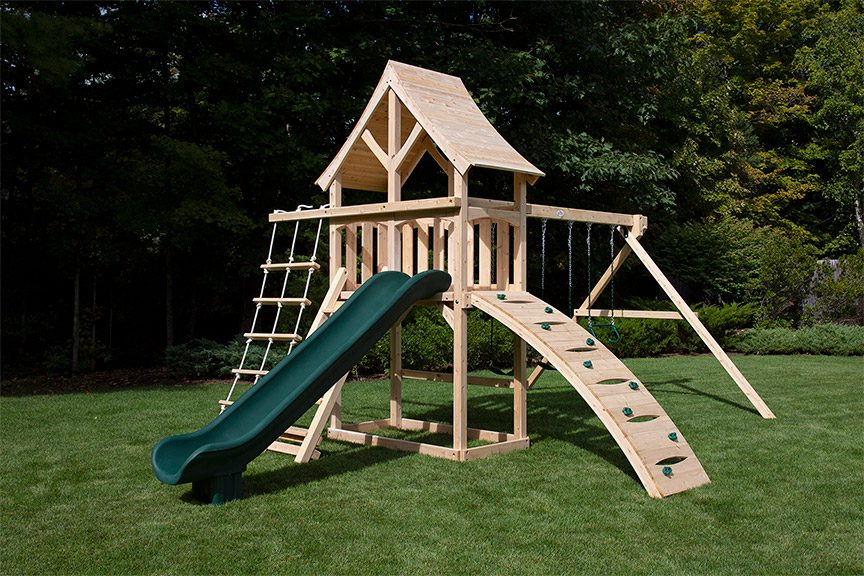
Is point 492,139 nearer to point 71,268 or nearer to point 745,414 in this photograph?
point 745,414

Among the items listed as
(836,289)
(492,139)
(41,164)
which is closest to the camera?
(492,139)

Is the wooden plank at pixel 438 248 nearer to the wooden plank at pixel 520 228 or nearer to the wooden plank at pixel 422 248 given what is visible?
the wooden plank at pixel 422 248

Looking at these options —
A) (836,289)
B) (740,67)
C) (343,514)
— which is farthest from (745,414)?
(740,67)

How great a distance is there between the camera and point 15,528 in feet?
15.9

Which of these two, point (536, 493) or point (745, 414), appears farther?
point (745, 414)

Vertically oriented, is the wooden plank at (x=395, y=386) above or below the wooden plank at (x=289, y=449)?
above

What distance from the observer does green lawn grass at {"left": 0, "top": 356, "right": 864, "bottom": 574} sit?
430cm

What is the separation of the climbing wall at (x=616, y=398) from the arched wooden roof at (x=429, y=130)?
1320 mm

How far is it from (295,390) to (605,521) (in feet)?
8.06

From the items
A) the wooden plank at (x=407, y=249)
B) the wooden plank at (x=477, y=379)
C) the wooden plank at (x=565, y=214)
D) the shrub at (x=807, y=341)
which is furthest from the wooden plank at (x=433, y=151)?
the shrub at (x=807, y=341)

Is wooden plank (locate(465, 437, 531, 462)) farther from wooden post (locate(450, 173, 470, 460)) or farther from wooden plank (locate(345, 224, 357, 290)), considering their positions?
wooden plank (locate(345, 224, 357, 290))

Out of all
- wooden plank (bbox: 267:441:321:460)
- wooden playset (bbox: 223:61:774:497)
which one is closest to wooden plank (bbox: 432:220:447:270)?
wooden playset (bbox: 223:61:774:497)

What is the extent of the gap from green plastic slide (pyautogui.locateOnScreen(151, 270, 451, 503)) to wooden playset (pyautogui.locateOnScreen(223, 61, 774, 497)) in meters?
0.55

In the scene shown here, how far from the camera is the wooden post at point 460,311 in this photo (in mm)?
6914
